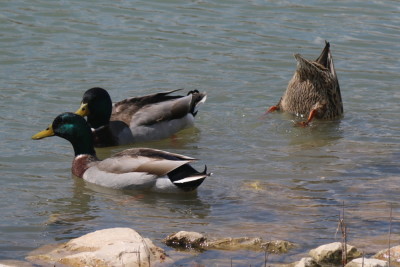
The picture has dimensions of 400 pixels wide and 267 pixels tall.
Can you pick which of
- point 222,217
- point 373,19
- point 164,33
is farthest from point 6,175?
point 373,19

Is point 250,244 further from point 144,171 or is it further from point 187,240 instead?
point 144,171

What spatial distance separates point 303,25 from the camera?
15.4m

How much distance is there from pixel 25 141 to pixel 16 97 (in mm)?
1541

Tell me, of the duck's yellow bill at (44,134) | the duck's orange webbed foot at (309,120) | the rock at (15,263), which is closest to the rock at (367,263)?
the rock at (15,263)

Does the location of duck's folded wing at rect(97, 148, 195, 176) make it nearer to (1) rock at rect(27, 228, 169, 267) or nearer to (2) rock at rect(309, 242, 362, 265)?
(1) rock at rect(27, 228, 169, 267)

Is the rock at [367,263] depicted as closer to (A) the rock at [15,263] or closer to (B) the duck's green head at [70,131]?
(A) the rock at [15,263]

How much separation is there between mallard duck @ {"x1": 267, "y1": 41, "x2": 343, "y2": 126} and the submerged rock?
4884 mm

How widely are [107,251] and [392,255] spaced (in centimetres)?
197

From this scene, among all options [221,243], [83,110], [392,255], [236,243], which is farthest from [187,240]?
[83,110]

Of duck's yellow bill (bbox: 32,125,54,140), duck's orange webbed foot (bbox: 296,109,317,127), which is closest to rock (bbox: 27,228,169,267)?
duck's yellow bill (bbox: 32,125,54,140)

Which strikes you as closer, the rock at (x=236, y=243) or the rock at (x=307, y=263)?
the rock at (x=307, y=263)

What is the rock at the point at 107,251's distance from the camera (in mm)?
6516

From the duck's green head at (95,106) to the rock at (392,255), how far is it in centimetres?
523

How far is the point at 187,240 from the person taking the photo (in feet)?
23.1
